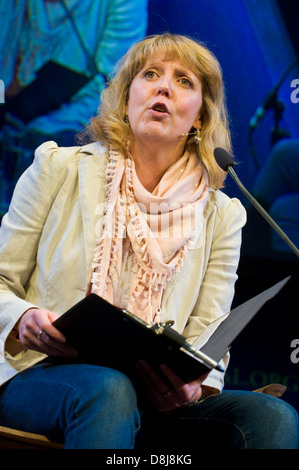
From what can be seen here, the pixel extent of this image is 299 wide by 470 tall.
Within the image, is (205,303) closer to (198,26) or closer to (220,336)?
(220,336)

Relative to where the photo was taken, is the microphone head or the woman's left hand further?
the microphone head

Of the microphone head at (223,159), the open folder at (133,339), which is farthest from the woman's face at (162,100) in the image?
the open folder at (133,339)

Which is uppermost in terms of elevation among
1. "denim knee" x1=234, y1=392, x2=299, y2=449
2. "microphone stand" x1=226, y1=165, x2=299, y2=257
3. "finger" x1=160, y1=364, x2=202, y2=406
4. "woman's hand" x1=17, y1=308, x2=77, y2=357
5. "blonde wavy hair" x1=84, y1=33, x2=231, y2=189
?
"blonde wavy hair" x1=84, y1=33, x2=231, y2=189

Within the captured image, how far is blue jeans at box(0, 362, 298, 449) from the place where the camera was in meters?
1.11

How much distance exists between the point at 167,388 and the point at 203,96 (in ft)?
3.16

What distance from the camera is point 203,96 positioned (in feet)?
6.07

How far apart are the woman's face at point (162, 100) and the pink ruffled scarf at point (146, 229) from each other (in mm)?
106

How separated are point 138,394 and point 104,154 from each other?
2.27ft

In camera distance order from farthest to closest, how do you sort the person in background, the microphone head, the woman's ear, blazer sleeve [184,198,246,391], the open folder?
the person in background → the woman's ear → blazer sleeve [184,198,246,391] → the microphone head → the open folder

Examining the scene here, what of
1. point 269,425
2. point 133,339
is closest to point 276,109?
point 269,425

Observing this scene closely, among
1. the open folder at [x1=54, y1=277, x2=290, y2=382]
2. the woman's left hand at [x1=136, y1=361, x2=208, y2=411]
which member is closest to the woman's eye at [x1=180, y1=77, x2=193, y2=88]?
the open folder at [x1=54, y1=277, x2=290, y2=382]

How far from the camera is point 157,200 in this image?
1.63 m

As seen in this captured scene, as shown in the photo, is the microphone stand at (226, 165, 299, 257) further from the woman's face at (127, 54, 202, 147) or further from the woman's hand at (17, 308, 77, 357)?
the woman's hand at (17, 308, 77, 357)

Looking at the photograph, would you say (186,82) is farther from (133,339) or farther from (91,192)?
(133,339)
